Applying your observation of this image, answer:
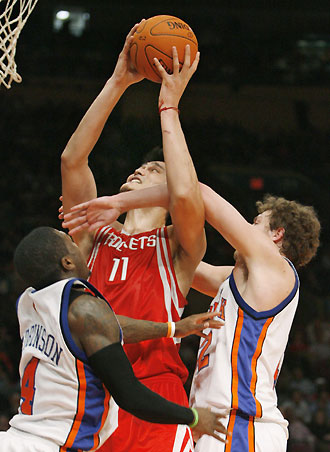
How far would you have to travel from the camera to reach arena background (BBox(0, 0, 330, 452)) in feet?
32.7

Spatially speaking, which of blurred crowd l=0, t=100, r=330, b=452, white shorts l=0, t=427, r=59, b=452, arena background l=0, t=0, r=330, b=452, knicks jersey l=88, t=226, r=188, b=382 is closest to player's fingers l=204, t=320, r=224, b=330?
knicks jersey l=88, t=226, r=188, b=382

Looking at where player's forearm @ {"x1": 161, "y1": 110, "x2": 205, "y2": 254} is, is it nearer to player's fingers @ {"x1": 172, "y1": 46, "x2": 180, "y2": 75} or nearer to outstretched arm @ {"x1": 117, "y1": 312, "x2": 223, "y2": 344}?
player's fingers @ {"x1": 172, "y1": 46, "x2": 180, "y2": 75}

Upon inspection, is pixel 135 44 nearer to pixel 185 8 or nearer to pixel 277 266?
pixel 277 266

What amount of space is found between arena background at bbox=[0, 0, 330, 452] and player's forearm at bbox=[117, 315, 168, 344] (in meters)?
5.76

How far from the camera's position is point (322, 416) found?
7938 mm

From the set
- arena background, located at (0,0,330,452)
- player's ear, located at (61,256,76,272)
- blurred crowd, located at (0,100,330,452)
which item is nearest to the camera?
player's ear, located at (61,256,76,272)

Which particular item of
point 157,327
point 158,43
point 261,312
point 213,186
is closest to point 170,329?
point 157,327

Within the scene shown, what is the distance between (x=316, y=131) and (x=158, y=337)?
10526mm

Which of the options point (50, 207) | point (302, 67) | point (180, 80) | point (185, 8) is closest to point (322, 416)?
point (50, 207)

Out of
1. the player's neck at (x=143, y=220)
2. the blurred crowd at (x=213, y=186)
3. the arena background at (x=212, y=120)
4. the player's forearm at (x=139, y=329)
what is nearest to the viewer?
the player's forearm at (x=139, y=329)

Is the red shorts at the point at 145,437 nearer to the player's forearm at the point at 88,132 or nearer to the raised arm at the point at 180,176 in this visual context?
the raised arm at the point at 180,176

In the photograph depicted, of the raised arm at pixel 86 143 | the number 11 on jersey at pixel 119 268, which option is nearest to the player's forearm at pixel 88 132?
the raised arm at pixel 86 143

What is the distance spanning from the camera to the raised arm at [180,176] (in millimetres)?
3078

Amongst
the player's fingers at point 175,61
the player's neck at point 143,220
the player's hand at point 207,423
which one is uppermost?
the player's fingers at point 175,61
